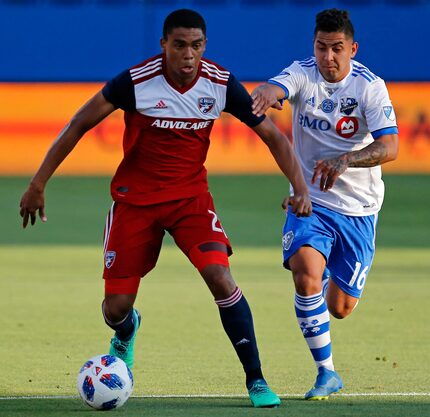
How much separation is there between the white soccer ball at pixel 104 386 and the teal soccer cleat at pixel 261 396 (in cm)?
68

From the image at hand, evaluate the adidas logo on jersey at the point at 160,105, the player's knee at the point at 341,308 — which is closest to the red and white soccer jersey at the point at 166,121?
the adidas logo on jersey at the point at 160,105

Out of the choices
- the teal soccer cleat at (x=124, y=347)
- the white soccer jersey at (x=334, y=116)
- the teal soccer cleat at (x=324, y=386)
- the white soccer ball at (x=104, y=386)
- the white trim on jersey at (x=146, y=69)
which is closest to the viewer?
the white soccer ball at (x=104, y=386)

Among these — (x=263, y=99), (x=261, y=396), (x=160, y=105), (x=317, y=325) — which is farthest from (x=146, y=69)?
(x=261, y=396)

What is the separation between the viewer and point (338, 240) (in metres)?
8.15

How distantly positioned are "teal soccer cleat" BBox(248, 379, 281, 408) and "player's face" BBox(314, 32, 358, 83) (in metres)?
2.04

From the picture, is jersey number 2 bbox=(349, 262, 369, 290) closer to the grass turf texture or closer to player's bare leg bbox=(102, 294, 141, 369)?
the grass turf texture

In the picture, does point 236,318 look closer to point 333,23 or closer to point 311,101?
point 311,101

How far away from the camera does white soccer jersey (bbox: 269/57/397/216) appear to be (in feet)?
26.0

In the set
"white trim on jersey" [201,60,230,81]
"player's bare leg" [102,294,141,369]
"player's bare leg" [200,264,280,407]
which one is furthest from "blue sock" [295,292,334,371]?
"white trim on jersey" [201,60,230,81]

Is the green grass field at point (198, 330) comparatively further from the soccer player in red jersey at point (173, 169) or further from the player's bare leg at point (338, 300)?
the soccer player in red jersey at point (173, 169)

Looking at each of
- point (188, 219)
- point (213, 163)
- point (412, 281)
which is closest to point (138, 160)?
point (188, 219)

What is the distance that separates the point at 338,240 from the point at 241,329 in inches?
48.0

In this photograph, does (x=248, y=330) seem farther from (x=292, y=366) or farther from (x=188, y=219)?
(x=292, y=366)

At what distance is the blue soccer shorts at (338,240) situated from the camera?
307 inches
